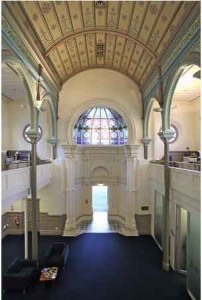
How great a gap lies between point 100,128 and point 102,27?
26.4 ft

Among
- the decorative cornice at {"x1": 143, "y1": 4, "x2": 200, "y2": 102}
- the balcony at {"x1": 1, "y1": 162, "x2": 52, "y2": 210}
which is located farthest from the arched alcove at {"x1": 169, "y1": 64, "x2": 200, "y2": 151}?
the balcony at {"x1": 1, "y1": 162, "x2": 52, "y2": 210}

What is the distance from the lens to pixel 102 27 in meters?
10.2

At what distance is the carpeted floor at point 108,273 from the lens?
27.5ft

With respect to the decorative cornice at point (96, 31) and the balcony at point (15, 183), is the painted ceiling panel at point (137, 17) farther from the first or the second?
the balcony at point (15, 183)

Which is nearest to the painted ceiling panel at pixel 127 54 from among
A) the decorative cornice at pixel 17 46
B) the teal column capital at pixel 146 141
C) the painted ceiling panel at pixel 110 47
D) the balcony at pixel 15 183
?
the painted ceiling panel at pixel 110 47

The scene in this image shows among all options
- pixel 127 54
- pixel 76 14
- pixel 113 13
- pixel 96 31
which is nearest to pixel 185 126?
pixel 127 54

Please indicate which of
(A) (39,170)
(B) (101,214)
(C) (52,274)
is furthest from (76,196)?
(C) (52,274)

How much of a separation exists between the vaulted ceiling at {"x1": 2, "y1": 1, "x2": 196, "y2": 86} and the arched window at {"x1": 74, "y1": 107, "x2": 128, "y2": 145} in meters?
4.49

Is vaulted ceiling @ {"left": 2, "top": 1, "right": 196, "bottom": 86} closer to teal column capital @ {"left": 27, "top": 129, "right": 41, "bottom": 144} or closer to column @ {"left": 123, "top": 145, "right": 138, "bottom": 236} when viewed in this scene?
teal column capital @ {"left": 27, "top": 129, "right": 41, "bottom": 144}

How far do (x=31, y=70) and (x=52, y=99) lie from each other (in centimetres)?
433

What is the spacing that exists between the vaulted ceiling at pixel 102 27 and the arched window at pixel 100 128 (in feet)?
14.7

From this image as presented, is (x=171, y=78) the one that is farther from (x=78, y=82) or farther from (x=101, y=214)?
(x=101, y=214)

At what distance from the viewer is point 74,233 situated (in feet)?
47.3

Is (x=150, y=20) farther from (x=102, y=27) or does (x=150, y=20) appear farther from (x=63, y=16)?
(x=63, y=16)
